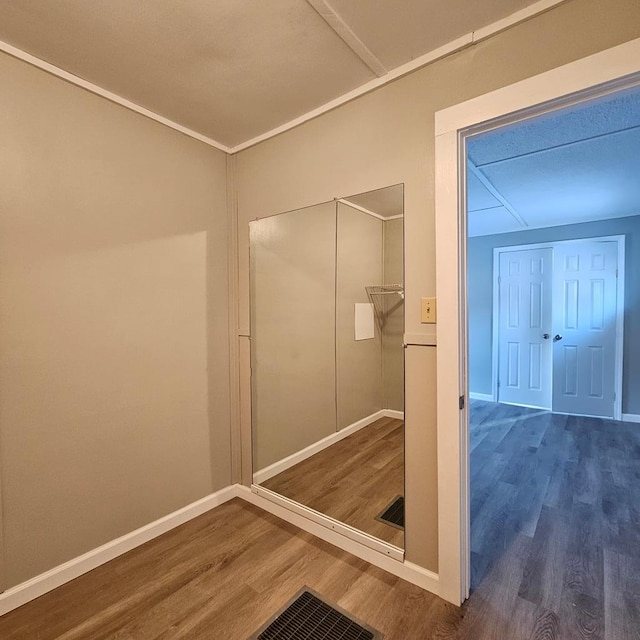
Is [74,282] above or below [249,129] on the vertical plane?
below

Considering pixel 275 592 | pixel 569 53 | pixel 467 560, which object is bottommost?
pixel 275 592

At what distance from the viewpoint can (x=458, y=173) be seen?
149 centimetres

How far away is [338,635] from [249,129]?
2.63 meters

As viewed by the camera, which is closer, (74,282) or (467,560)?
(467,560)

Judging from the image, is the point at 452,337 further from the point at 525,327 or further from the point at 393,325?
the point at 525,327

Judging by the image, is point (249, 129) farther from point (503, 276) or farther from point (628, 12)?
point (503, 276)

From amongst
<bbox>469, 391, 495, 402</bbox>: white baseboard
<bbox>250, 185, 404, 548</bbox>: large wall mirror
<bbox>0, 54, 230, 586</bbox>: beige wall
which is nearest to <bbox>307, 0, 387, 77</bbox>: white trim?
<bbox>250, 185, 404, 548</bbox>: large wall mirror

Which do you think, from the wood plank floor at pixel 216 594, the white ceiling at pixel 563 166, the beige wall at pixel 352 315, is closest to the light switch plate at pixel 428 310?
the beige wall at pixel 352 315

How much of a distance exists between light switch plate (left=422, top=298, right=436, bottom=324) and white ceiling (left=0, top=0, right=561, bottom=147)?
1119mm

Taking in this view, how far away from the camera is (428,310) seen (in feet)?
5.25

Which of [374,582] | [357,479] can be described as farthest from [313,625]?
[357,479]

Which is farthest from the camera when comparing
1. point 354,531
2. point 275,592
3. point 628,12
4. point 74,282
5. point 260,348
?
point 260,348

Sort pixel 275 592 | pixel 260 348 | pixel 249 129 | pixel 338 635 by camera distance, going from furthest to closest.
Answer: pixel 260 348, pixel 249 129, pixel 275 592, pixel 338 635

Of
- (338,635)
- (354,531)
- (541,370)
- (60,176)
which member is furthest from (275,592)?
(541,370)
